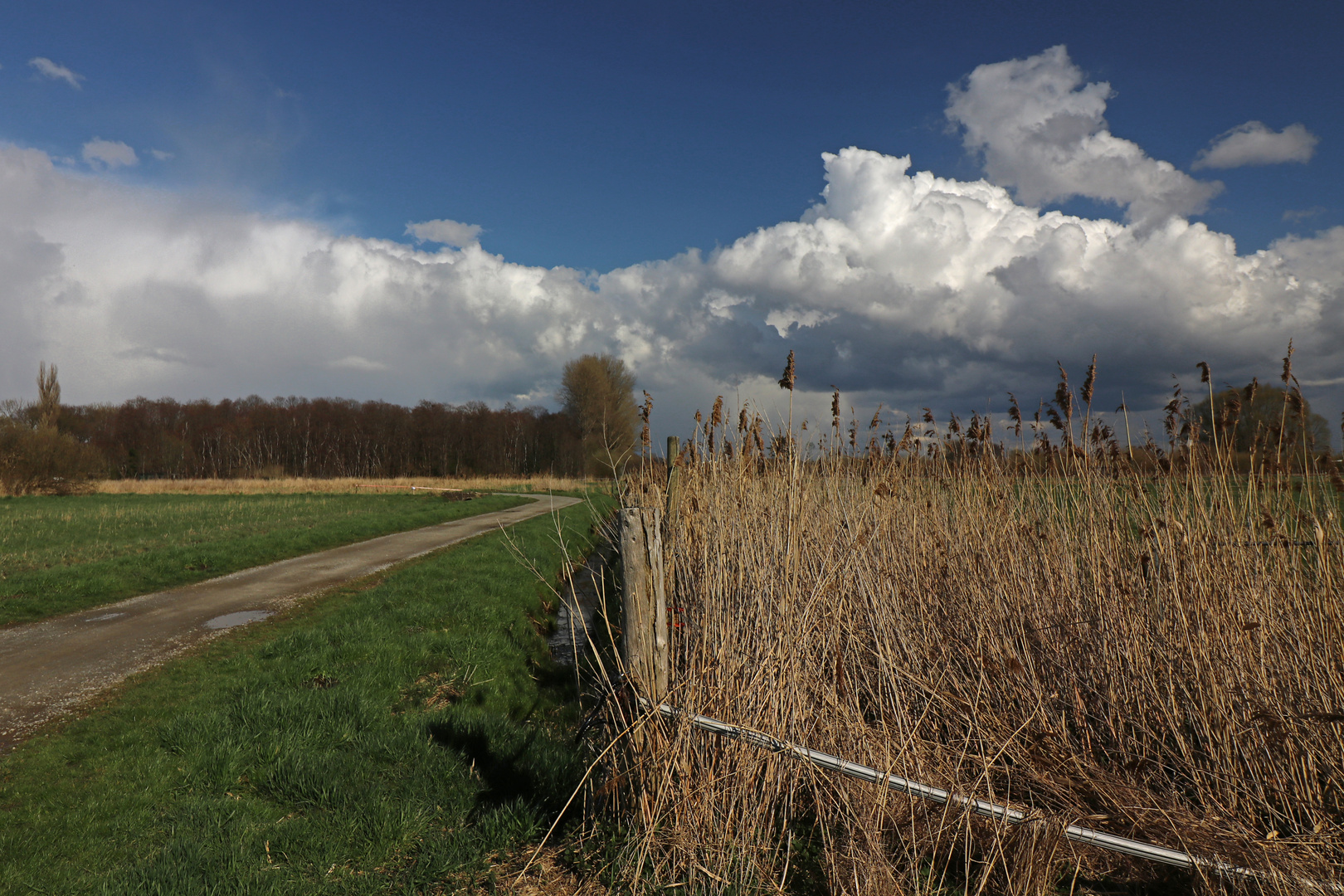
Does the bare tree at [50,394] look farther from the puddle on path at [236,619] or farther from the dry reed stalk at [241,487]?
the puddle on path at [236,619]

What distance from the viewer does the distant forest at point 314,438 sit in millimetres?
68250

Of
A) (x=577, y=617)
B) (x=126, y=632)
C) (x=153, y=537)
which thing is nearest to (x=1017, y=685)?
(x=577, y=617)

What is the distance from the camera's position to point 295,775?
13.5ft

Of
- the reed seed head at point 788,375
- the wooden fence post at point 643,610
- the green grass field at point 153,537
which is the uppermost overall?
the reed seed head at point 788,375

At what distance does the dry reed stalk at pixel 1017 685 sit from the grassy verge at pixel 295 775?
1.00 meters

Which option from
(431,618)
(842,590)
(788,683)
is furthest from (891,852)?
(431,618)

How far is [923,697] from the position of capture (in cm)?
433

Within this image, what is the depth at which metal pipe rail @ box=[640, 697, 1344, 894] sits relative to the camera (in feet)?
8.98

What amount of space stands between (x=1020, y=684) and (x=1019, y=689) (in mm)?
33

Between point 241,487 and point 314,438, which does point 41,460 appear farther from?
point 314,438

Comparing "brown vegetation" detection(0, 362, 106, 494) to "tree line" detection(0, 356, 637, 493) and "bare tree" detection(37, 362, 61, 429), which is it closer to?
"bare tree" detection(37, 362, 61, 429)

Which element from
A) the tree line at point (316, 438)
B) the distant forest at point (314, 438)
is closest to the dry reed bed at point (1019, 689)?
the tree line at point (316, 438)

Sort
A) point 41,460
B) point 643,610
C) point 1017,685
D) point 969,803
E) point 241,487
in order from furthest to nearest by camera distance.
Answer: point 241,487
point 41,460
point 1017,685
point 643,610
point 969,803

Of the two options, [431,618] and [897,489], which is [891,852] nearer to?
[897,489]
